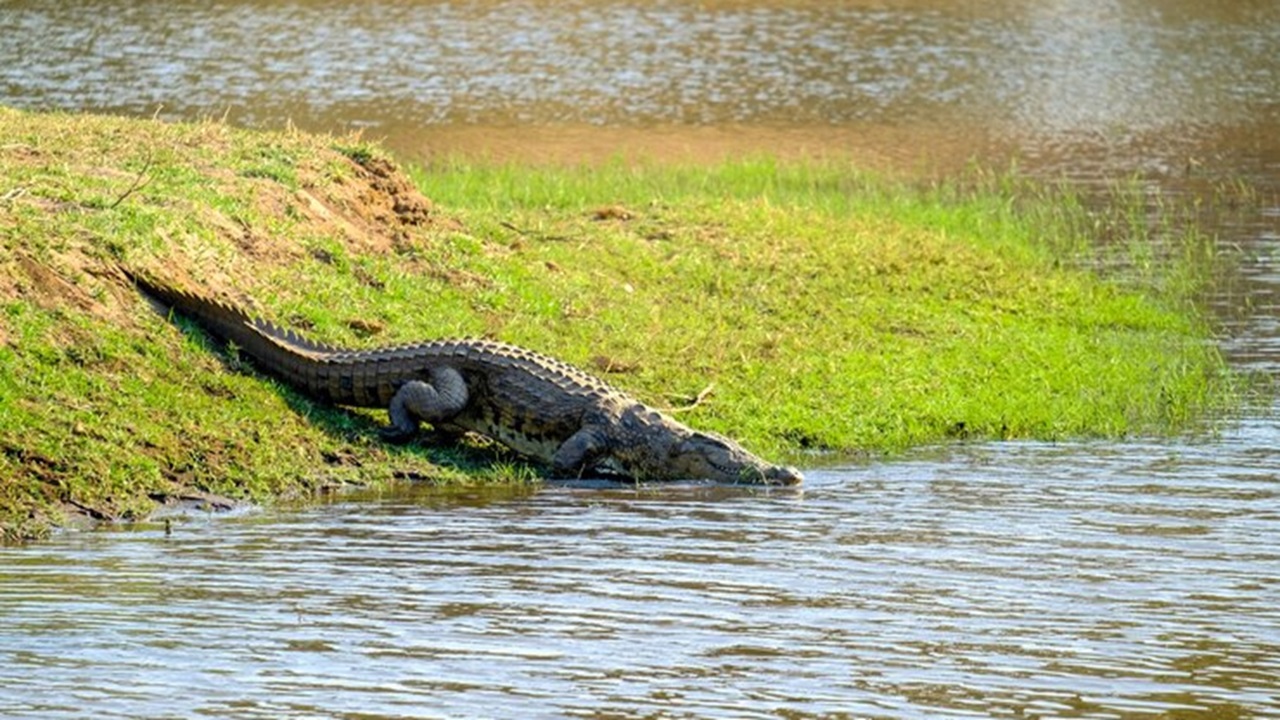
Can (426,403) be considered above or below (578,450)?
above

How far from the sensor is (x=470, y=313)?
12.0 m

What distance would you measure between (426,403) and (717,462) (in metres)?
1.39

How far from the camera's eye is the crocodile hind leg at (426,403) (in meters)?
10.0

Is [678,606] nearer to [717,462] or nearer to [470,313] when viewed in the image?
[717,462]

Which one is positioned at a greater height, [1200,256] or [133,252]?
[133,252]

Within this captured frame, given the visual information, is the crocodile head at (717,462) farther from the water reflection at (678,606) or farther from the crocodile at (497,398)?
the water reflection at (678,606)

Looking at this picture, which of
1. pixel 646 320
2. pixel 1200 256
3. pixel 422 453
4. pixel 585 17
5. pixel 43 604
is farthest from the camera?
pixel 585 17

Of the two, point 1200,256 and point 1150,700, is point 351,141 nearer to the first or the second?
point 1200,256

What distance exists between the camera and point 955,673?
6.75 m

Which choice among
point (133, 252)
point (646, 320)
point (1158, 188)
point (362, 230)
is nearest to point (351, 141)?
point (362, 230)

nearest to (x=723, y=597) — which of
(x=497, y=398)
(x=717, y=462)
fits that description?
(x=717, y=462)

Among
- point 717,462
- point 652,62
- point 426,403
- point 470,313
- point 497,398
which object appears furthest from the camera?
point 652,62

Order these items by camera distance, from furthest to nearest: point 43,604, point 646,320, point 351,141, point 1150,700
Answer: point 351,141, point 646,320, point 43,604, point 1150,700

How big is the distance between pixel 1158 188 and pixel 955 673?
1520cm
